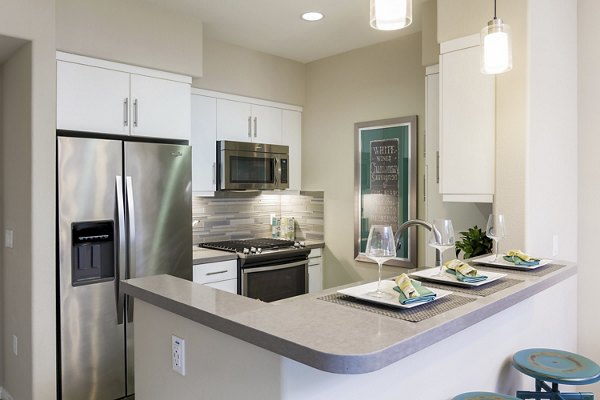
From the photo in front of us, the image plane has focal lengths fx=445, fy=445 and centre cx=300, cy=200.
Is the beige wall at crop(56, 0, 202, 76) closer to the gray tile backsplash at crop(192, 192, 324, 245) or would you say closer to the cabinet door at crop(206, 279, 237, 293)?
the gray tile backsplash at crop(192, 192, 324, 245)

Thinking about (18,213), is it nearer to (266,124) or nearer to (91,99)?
(91,99)

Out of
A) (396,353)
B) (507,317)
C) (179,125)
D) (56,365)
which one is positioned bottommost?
(56,365)

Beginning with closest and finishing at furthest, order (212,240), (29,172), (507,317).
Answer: (507,317) → (29,172) → (212,240)

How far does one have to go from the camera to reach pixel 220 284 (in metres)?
3.51

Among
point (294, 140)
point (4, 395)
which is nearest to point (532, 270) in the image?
point (294, 140)

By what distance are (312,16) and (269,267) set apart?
2023mm

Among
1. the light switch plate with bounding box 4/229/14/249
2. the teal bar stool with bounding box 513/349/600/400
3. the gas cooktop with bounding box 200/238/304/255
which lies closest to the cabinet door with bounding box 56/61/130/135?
the light switch plate with bounding box 4/229/14/249

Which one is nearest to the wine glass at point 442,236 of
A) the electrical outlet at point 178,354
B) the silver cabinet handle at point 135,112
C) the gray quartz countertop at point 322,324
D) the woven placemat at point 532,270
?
the gray quartz countertop at point 322,324

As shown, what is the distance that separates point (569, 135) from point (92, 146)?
2.94 m

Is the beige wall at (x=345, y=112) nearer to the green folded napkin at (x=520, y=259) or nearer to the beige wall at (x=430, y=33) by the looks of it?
A: the beige wall at (x=430, y=33)

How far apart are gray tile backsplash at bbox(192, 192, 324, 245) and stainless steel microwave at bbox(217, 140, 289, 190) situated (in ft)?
1.25

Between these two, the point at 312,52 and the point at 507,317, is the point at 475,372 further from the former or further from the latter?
the point at 312,52

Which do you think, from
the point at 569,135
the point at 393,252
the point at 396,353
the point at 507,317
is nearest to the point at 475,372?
the point at 507,317

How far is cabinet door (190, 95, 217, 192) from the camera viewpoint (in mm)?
3740
